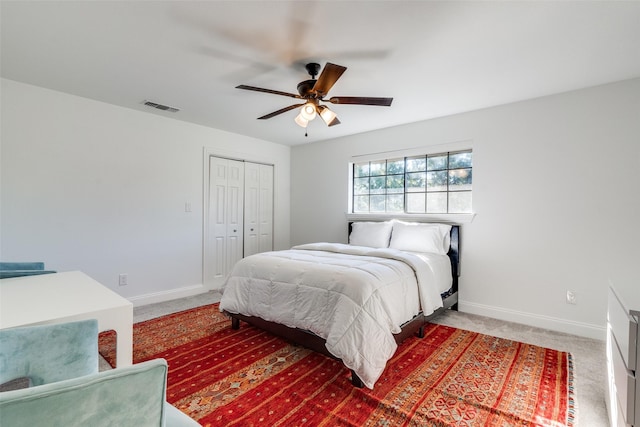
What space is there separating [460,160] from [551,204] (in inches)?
41.5

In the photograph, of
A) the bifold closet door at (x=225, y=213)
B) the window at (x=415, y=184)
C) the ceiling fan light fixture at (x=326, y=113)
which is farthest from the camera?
the bifold closet door at (x=225, y=213)

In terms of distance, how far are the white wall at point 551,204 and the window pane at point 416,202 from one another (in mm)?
639

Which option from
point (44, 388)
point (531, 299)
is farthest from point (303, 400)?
point (531, 299)

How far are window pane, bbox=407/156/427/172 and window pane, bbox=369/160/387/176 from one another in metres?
0.38

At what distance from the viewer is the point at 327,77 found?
6.89 feet

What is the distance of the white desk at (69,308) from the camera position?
3.80ft

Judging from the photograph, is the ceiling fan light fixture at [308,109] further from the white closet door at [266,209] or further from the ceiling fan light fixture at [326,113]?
the white closet door at [266,209]

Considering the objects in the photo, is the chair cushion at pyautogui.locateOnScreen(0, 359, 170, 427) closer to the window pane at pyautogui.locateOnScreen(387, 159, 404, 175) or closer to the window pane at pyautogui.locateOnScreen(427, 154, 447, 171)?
the window pane at pyautogui.locateOnScreen(427, 154, 447, 171)

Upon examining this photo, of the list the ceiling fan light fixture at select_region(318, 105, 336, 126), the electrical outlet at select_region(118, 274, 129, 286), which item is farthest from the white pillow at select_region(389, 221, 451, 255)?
the electrical outlet at select_region(118, 274, 129, 286)

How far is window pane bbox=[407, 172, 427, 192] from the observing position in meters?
3.99

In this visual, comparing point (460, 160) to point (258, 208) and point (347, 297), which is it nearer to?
point (347, 297)

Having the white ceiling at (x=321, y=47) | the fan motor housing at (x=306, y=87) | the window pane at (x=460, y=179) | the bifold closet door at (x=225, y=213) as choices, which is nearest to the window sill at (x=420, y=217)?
the window pane at (x=460, y=179)

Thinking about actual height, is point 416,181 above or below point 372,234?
above

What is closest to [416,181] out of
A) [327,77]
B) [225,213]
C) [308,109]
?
[308,109]
